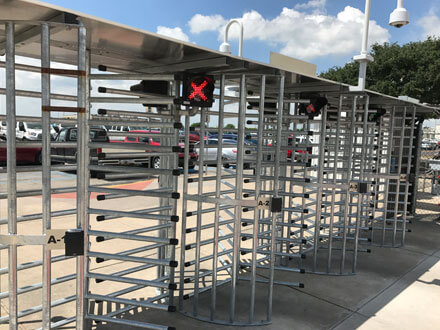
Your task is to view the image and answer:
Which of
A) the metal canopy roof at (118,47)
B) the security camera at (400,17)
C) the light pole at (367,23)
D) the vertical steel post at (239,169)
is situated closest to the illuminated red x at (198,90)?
the metal canopy roof at (118,47)

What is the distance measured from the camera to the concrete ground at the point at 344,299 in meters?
3.82

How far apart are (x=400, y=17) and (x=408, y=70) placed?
14.4 meters

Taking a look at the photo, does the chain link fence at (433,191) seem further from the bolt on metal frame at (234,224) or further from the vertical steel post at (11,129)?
the vertical steel post at (11,129)

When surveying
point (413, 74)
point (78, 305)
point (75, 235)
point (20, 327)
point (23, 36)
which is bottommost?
point (20, 327)

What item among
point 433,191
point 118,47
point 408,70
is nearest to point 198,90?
point 118,47

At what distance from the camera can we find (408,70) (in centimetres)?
1825

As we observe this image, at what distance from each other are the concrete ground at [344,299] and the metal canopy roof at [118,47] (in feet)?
7.67

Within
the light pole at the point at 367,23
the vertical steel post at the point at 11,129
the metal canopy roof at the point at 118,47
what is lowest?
the vertical steel post at the point at 11,129

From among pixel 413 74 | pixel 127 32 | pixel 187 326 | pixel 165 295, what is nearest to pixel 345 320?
pixel 187 326

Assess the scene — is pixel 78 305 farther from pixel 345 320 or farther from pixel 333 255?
pixel 333 255

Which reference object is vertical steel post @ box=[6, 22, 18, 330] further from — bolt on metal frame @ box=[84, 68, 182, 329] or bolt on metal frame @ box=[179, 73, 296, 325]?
bolt on metal frame @ box=[179, 73, 296, 325]

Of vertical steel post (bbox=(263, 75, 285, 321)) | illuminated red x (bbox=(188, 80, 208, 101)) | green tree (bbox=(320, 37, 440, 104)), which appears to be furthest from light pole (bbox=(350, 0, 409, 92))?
green tree (bbox=(320, 37, 440, 104))

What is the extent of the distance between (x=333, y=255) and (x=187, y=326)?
3217mm

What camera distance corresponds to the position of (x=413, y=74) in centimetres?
1773
